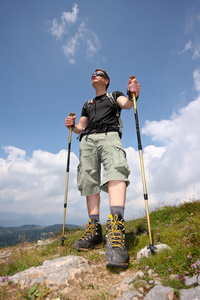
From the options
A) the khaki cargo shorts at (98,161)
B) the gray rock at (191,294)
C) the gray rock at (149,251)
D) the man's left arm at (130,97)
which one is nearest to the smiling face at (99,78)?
the man's left arm at (130,97)

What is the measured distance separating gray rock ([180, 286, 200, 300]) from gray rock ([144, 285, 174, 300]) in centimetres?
14

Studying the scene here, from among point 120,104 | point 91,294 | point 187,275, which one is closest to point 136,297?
point 91,294

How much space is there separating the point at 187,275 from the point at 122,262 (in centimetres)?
107

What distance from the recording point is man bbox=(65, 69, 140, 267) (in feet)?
13.4

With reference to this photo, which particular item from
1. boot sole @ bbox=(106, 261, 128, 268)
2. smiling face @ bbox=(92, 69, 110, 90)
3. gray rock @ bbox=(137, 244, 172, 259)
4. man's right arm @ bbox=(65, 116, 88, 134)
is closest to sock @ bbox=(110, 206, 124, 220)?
gray rock @ bbox=(137, 244, 172, 259)

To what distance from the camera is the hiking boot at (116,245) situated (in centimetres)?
322

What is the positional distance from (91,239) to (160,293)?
8.35ft

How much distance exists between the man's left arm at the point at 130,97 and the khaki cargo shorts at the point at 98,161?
2.71ft

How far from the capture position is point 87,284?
2773 mm

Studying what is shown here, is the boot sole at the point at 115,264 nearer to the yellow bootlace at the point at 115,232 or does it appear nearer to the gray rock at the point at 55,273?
the yellow bootlace at the point at 115,232

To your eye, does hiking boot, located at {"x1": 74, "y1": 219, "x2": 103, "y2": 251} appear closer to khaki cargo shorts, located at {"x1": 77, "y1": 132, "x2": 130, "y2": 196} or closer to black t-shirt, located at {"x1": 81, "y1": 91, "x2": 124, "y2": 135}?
khaki cargo shorts, located at {"x1": 77, "y1": 132, "x2": 130, "y2": 196}

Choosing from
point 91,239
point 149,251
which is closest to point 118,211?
point 149,251

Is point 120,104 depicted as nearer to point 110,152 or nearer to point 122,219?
point 110,152

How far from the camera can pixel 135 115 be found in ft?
15.4
